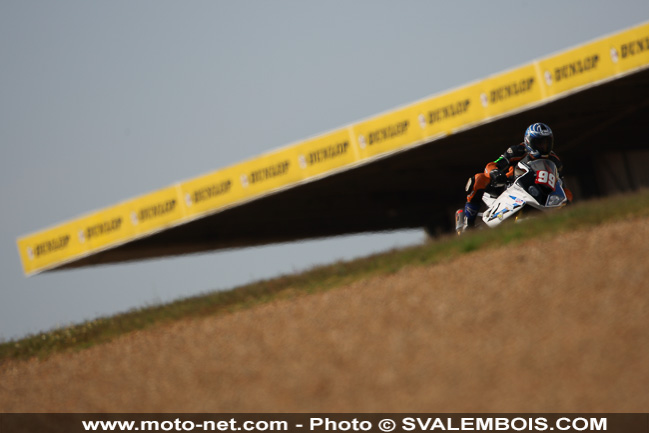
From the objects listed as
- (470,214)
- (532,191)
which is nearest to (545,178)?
(532,191)

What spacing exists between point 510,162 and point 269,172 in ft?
39.3

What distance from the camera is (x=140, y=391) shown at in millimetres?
9273

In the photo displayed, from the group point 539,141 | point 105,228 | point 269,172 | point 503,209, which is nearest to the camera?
point 539,141

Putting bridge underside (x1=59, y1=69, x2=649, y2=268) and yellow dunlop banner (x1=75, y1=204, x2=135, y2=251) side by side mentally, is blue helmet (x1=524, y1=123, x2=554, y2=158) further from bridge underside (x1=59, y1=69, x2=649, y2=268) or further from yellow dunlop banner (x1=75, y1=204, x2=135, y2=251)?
yellow dunlop banner (x1=75, y1=204, x2=135, y2=251)

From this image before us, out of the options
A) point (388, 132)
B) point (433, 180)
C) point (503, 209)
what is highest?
point (388, 132)

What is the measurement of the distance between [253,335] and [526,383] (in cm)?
353

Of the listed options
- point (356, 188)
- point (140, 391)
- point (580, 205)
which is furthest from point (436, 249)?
point (356, 188)

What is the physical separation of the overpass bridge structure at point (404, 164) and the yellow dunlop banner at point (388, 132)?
3cm

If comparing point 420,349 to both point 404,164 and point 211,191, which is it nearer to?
point 211,191

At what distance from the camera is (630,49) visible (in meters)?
22.1

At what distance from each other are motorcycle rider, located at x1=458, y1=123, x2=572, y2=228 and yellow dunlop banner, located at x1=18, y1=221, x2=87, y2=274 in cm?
1755

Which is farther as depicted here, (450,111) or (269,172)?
(269,172)

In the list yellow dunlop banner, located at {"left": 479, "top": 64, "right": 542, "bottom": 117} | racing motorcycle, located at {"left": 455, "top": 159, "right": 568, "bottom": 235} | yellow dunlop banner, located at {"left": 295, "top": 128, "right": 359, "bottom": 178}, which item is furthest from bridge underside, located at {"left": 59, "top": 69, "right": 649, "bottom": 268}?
racing motorcycle, located at {"left": 455, "top": 159, "right": 568, "bottom": 235}
